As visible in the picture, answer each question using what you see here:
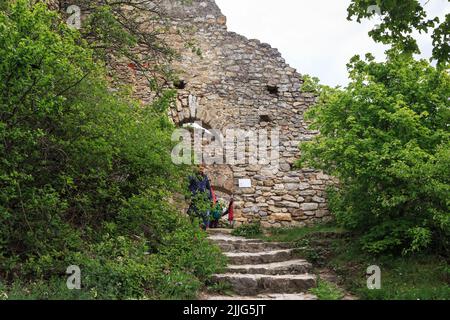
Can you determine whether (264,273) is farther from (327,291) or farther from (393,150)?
(393,150)

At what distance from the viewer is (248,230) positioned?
984 cm

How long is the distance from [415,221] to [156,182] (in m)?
3.47

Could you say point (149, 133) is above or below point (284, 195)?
above

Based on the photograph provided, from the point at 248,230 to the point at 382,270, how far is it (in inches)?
162

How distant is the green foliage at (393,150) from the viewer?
19.0ft

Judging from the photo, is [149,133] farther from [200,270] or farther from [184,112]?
[184,112]

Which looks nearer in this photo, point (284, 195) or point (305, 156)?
point (305, 156)

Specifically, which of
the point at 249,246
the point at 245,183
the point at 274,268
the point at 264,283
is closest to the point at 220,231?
the point at 245,183
